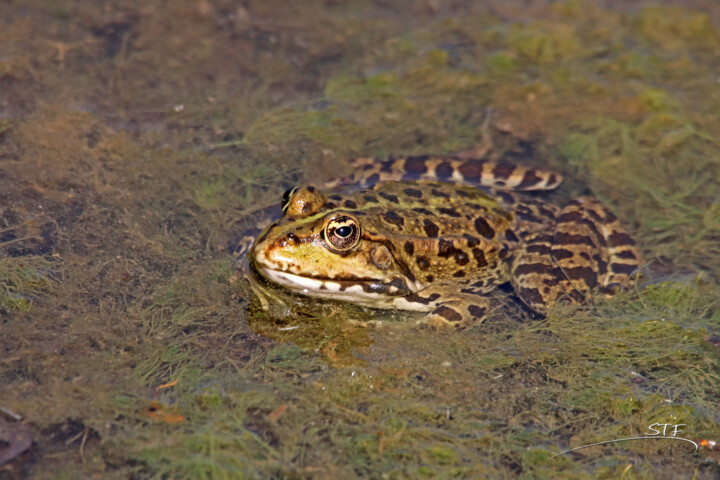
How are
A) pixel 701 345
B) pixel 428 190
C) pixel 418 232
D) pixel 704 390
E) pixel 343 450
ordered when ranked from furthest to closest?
pixel 428 190 < pixel 418 232 < pixel 701 345 < pixel 704 390 < pixel 343 450

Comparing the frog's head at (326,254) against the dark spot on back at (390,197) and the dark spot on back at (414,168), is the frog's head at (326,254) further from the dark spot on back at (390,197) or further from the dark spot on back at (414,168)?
the dark spot on back at (414,168)

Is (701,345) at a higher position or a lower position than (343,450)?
higher

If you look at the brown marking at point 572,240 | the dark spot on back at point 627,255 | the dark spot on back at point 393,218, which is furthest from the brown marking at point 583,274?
the dark spot on back at point 393,218

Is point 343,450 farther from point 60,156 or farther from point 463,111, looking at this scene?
point 463,111

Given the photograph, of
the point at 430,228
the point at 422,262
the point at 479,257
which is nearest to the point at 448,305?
the point at 422,262

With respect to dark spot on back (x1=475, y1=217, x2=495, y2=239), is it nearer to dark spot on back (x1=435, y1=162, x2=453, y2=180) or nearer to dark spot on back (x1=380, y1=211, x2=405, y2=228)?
dark spot on back (x1=380, y1=211, x2=405, y2=228)

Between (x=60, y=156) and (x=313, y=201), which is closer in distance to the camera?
(x=313, y=201)

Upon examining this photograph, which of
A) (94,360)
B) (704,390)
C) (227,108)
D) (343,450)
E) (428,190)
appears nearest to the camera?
(343,450)

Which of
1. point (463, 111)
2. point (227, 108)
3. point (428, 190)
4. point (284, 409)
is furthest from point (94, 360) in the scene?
point (463, 111)
